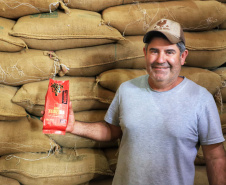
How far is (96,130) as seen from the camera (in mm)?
1414

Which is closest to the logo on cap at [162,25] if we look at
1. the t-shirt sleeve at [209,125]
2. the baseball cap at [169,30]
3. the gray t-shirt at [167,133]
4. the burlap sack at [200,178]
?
the baseball cap at [169,30]

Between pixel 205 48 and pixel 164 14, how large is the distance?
15.1 inches

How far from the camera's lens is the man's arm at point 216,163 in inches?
44.1

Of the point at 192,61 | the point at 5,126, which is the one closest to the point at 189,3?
the point at 192,61

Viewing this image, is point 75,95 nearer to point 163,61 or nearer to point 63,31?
point 63,31

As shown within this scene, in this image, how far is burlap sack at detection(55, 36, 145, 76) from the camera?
164 cm

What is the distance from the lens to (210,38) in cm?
174

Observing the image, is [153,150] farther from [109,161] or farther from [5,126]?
[5,126]

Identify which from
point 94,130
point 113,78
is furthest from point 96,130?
point 113,78

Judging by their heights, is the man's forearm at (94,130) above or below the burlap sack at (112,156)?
above

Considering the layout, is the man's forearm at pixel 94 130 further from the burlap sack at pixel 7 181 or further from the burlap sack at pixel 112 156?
the burlap sack at pixel 7 181

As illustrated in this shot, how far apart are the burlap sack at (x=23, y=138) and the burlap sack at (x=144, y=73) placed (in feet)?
1.76

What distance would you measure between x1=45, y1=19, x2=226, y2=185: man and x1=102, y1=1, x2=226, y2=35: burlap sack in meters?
0.48

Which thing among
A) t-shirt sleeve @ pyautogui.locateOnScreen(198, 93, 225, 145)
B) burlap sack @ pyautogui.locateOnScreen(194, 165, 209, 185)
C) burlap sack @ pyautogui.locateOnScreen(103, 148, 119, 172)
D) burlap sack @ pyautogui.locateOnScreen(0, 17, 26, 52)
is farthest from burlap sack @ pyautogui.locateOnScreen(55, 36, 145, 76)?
burlap sack @ pyautogui.locateOnScreen(194, 165, 209, 185)
